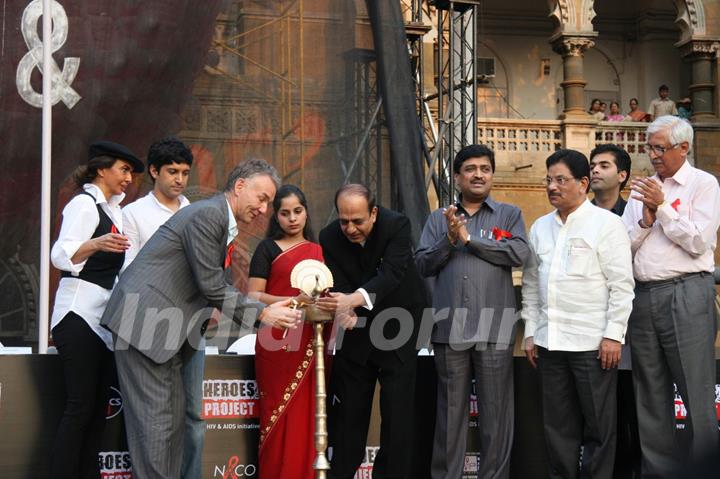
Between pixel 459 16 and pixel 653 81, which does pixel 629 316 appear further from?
pixel 653 81

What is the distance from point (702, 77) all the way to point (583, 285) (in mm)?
18470

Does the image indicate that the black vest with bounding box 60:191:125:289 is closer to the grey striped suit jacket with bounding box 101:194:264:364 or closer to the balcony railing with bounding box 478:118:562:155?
the grey striped suit jacket with bounding box 101:194:264:364

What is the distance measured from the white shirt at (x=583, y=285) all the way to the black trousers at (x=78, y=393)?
213 cm

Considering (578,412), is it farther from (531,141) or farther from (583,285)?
(531,141)

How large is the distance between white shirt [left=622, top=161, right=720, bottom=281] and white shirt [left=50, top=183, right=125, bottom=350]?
2.62 metres

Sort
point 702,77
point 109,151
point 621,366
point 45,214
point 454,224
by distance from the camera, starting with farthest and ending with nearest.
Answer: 1. point 702,77
2. point 45,214
3. point 621,366
4. point 454,224
5. point 109,151

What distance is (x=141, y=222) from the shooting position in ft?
16.7

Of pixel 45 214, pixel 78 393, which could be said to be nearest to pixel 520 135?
pixel 45 214

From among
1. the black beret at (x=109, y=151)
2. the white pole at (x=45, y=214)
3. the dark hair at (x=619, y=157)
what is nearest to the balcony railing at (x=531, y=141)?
the white pole at (x=45, y=214)

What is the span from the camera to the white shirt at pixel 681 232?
5047 millimetres

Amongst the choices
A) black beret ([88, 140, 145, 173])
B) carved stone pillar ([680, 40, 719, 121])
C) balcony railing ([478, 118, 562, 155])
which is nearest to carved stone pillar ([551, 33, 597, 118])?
balcony railing ([478, 118, 562, 155])

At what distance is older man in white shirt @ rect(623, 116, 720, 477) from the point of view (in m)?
5.05

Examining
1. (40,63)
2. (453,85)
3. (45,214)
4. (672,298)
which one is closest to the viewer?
(672,298)

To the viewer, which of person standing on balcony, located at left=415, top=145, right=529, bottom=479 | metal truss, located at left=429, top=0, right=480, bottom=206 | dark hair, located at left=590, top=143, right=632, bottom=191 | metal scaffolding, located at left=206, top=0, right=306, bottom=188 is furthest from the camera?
metal truss, located at left=429, top=0, right=480, bottom=206
